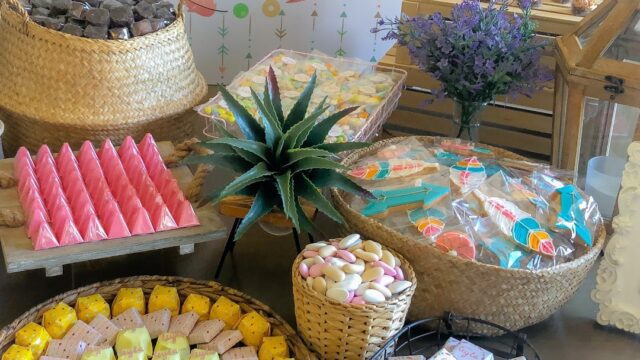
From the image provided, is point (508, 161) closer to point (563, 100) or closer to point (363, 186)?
point (563, 100)

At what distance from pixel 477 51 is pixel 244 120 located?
0.57 meters

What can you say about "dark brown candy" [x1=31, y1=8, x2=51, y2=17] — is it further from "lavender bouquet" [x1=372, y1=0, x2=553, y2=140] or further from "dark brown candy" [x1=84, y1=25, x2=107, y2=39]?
"lavender bouquet" [x1=372, y1=0, x2=553, y2=140]

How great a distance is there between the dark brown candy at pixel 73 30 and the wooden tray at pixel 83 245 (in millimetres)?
427

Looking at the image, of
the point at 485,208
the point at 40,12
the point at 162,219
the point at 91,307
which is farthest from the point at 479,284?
the point at 40,12

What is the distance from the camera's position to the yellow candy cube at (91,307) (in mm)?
1410

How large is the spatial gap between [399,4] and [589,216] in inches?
39.0

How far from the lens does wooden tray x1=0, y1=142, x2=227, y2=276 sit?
1.35m

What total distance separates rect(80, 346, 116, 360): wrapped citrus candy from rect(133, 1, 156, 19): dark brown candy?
0.89 m

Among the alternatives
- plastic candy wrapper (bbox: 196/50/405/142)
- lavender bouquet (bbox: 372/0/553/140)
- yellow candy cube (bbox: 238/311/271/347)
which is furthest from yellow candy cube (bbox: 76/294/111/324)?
lavender bouquet (bbox: 372/0/553/140)

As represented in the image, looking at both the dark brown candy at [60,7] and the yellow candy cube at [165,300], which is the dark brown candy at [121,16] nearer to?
the dark brown candy at [60,7]

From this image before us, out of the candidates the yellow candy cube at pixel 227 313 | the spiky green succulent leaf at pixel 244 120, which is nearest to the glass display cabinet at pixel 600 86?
the spiky green succulent leaf at pixel 244 120

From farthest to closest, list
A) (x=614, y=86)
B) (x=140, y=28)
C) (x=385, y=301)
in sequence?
(x=140, y=28) < (x=614, y=86) < (x=385, y=301)

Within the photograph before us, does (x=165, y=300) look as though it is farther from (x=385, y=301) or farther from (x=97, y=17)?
(x=97, y=17)

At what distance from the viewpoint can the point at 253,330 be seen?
4.58ft
